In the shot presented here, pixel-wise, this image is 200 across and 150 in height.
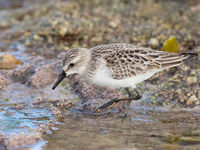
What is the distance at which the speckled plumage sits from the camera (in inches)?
253

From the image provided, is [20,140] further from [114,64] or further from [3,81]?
[3,81]

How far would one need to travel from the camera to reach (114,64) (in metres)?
6.46

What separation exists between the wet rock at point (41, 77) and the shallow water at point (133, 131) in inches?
61.1

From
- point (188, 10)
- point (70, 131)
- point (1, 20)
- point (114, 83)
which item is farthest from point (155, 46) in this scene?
point (1, 20)

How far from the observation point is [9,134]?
5.61m

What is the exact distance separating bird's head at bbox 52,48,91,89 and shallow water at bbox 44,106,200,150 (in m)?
0.87

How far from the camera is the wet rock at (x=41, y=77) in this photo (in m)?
7.99

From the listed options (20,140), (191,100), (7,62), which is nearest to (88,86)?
(191,100)

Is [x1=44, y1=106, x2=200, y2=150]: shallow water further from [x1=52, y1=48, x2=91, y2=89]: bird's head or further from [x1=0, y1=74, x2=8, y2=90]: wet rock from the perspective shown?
[x1=0, y1=74, x2=8, y2=90]: wet rock

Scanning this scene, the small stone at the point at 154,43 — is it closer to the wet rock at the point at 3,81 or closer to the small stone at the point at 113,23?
the small stone at the point at 113,23

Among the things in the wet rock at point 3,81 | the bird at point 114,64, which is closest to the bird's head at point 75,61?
the bird at point 114,64

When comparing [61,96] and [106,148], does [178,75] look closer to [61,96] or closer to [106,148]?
[61,96]

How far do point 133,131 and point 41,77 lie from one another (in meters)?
2.93

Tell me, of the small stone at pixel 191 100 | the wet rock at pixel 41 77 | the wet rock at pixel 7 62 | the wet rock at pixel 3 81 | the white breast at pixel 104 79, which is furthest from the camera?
the wet rock at pixel 7 62
